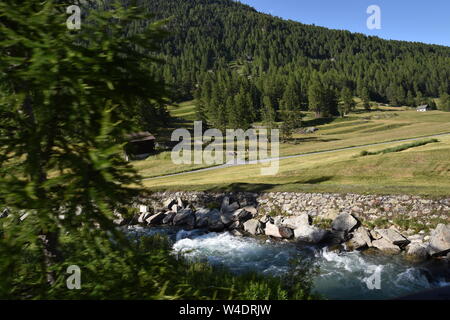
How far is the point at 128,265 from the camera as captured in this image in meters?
4.98

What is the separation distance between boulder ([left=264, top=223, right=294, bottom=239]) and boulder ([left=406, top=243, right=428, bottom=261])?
6673 mm

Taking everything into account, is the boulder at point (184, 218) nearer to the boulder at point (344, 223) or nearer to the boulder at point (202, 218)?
the boulder at point (202, 218)

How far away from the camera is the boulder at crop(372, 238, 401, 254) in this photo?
50.7ft

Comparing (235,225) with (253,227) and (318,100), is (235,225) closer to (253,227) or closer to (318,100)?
(253,227)

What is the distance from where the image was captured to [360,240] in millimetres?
16625

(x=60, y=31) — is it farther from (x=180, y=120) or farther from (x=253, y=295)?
(x=180, y=120)

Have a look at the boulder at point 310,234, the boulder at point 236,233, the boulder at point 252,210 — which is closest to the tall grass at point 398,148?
the boulder at point 252,210

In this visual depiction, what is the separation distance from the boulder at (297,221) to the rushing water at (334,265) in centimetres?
190

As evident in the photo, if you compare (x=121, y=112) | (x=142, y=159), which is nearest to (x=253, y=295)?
(x=121, y=112)

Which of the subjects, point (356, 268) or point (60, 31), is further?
point (356, 268)

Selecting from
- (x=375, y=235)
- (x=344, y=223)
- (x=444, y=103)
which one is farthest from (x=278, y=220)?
(x=444, y=103)

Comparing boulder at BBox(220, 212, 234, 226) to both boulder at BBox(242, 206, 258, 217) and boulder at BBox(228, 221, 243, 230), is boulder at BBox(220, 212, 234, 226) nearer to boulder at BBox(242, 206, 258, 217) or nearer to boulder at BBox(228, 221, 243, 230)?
boulder at BBox(228, 221, 243, 230)
